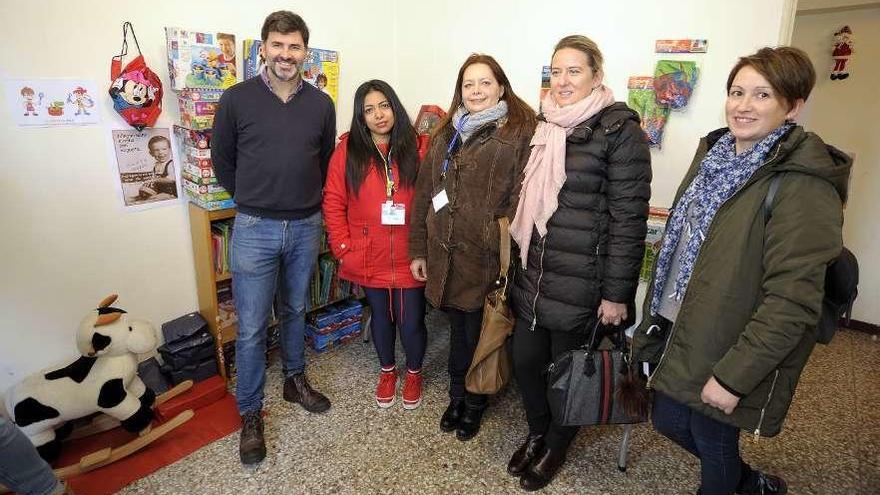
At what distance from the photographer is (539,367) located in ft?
5.51

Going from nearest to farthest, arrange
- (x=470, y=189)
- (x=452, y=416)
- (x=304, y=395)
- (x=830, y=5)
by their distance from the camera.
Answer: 1. (x=470, y=189)
2. (x=452, y=416)
3. (x=304, y=395)
4. (x=830, y=5)

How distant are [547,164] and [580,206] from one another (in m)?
0.16

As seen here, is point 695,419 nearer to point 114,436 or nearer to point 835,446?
point 835,446

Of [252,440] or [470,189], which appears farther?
[252,440]

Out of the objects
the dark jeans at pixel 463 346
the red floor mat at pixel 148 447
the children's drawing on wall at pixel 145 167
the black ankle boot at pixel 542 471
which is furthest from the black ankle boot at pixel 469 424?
the children's drawing on wall at pixel 145 167

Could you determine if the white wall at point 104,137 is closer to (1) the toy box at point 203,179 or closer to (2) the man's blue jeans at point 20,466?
(1) the toy box at point 203,179

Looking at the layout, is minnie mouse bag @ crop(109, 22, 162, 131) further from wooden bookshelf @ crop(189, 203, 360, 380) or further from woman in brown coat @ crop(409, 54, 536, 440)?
woman in brown coat @ crop(409, 54, 536, 440)

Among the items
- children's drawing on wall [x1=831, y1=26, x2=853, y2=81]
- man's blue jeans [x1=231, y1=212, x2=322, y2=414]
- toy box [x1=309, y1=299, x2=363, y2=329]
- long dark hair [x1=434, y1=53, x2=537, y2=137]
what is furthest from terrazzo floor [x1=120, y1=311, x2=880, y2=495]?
children's drawing on wall [x1=831, y1=26, x2=853, y2=81]

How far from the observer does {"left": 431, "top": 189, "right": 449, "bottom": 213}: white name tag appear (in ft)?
5.65

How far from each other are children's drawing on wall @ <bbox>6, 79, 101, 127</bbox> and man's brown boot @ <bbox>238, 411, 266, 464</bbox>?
4.43ft

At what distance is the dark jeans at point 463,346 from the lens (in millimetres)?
1866

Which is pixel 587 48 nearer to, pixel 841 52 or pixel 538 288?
pixel 538 288

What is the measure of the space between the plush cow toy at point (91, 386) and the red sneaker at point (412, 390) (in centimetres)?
105

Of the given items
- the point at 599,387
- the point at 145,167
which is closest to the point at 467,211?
the point at 599,387
